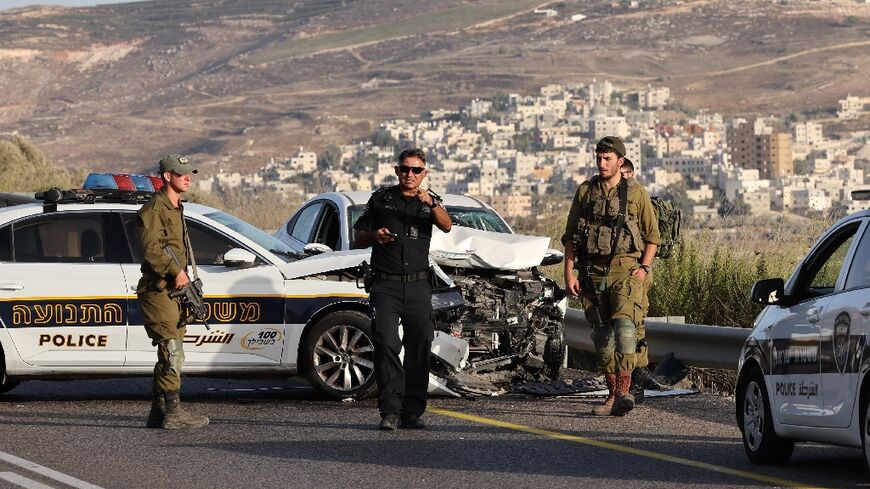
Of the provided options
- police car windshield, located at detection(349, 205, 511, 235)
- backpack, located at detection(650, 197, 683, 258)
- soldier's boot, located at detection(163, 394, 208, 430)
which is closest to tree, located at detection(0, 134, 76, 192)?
police car windshield, located at detection(349, 205, 511, 235)

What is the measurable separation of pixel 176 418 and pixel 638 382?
3.64 meters

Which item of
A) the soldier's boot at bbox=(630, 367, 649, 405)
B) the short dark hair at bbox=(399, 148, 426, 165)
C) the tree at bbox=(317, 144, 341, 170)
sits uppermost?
the short dark hair at bbox=(399, 148, 426, 165)

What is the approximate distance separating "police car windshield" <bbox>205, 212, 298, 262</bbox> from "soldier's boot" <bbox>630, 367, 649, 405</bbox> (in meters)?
2.67

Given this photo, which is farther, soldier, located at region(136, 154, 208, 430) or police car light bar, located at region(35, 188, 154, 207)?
police car light bar, located at region(35, 188, 154, 207)

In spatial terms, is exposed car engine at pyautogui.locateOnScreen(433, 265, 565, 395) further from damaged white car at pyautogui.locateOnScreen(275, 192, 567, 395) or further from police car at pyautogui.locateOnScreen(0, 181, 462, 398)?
police car at pyautogui.locateOnScreen(0, 181, 462, 398)

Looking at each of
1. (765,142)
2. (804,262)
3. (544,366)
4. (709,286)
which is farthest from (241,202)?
(765,142)

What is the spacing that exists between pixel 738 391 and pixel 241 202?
24.6 metres

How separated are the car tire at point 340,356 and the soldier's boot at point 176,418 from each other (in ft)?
4.83

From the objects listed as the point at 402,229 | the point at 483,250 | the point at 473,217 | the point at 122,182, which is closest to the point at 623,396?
the point at 402,229

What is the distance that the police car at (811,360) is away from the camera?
820 cm

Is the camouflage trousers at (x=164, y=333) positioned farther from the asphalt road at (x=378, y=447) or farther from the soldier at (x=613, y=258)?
the soldier at (x=613, y=258)

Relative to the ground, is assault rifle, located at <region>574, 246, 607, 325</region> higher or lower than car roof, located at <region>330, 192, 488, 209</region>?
lower

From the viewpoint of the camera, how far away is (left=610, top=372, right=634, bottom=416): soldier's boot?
38.2 ft

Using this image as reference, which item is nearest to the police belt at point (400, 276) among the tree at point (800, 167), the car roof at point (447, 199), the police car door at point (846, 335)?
the police car door at point (846, 335)
